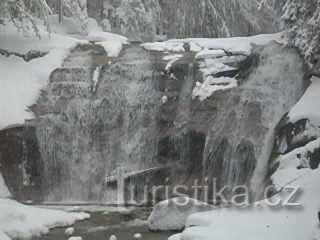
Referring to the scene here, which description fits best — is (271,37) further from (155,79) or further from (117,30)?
(117,30)

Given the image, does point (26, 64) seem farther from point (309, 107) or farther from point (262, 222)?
point (262, 222)

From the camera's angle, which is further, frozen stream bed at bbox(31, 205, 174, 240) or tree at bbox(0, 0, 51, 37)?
tree at bbox(0, 0, 51, 37)

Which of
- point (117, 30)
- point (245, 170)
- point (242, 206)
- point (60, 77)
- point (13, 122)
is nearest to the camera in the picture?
point (242, 206)

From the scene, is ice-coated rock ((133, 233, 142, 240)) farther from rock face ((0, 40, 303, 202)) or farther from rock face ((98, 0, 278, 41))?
rock face ((98, 0, 278, 41))

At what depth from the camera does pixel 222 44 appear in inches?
534

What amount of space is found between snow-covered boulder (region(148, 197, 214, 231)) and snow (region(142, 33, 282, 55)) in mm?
4423

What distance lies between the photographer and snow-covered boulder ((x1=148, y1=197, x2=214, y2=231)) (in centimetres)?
951

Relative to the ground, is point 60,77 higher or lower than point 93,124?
higher

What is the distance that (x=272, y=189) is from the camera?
10.0 meters

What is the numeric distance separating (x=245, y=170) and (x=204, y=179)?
31.0 inches

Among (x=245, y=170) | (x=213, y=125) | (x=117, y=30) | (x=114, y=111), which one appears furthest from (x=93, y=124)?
(x=117, y=30)

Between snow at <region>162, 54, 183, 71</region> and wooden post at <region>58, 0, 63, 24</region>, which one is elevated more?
wooden post at <region>58, 0, 63, 24</region>

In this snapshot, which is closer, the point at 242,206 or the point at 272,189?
the point at 242,206

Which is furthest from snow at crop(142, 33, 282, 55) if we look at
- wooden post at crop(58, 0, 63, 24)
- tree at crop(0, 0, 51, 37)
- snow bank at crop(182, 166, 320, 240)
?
snow bank at crop(182, 166, 320, 240)
